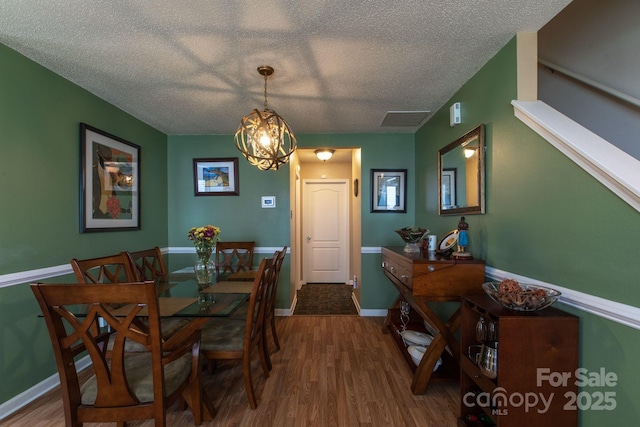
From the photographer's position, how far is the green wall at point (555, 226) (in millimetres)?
1071

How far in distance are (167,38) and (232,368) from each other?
8.08 feet

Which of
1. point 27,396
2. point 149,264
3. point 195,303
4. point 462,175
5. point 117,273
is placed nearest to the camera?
point 195,303

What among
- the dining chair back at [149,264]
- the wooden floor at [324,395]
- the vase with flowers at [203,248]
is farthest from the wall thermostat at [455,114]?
the dining chair back at [149,264]

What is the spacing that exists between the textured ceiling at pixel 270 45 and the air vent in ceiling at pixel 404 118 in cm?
19

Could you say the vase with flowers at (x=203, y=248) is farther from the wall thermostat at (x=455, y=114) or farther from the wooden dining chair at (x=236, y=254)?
the wall thermostat at (x=455, y=114)

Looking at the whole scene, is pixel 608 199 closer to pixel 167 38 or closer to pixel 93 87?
pixel 167 38

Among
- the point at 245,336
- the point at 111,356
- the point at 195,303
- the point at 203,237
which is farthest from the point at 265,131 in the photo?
the point at 111,356

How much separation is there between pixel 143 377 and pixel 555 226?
216 centimetres

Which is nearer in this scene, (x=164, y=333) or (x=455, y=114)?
(x=164, y=333)

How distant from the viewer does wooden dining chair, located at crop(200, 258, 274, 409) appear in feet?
5.51

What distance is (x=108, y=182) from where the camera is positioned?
252 cm

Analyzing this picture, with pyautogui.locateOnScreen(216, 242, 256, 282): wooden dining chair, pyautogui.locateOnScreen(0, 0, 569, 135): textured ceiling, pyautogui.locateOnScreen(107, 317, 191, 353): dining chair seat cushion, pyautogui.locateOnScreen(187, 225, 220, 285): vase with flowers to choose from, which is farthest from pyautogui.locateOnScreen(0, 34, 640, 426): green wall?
pyautogui.locateOnScreen(187, 225, 220, 285): vase with flowers

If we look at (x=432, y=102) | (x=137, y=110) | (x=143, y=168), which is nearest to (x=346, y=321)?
(x=432, y=102)

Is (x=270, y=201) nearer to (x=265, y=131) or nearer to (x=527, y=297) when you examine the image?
(x=265, y=131)
